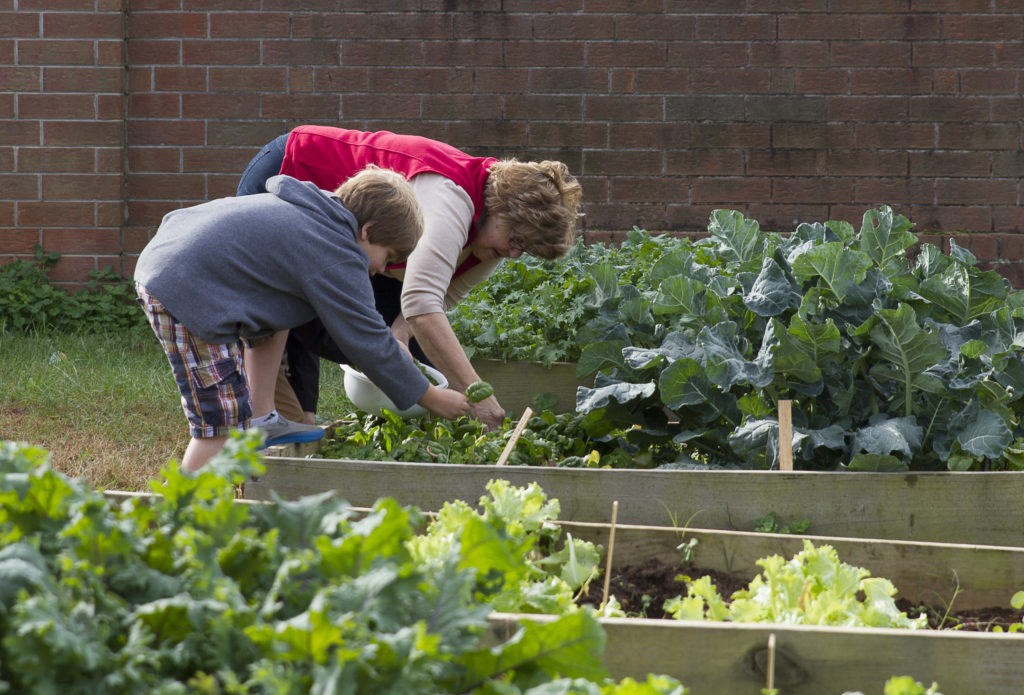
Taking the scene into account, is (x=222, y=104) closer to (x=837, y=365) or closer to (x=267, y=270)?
(x=267, y=270)

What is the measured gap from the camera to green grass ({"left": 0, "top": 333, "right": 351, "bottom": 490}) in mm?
3895

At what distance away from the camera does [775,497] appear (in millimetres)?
2510

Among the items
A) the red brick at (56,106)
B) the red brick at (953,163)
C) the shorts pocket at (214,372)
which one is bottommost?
the shorts pocket at (214,372)

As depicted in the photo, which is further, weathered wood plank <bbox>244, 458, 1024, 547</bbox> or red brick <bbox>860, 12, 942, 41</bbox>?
red brick <bbox>860, 12, 942, 41</bbox>

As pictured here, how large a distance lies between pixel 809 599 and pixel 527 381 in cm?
228

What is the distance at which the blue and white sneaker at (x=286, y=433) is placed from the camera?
3121 millimetres

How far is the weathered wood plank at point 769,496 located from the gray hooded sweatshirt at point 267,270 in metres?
0.43

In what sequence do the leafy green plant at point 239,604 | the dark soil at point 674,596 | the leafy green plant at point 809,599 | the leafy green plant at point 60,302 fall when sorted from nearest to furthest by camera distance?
the leafy green plant at point 239,604
the leafy green plant at point 809,599
the dark soil at point 674,596
the leafy green plant at point 60,302

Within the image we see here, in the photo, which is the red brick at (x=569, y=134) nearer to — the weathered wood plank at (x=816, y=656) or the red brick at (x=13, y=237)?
the red brick at (x=13, y=237)

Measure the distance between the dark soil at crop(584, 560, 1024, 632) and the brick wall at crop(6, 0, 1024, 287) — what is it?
4.52 metres

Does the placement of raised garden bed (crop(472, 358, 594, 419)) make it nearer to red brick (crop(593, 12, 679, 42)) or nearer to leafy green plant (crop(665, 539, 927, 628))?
leafy green plant (crop(665, 539, 927, 628))

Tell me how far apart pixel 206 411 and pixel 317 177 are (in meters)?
1.00

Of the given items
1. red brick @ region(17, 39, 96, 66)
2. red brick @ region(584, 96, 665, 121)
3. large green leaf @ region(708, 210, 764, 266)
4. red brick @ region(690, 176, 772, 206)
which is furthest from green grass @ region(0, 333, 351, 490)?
red brick @ region(690, 176, 772, 206)

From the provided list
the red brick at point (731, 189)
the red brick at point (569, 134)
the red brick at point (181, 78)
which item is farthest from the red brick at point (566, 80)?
the red brick at point (181, 78)
